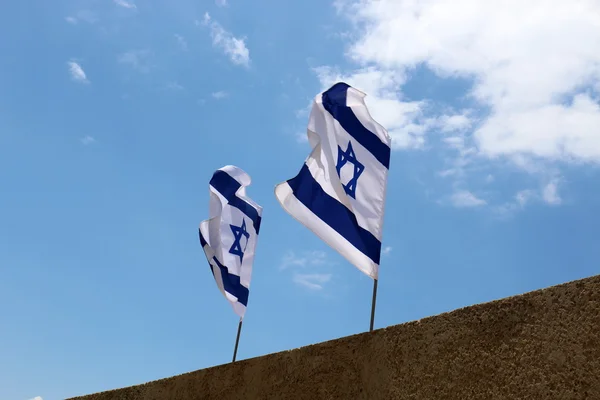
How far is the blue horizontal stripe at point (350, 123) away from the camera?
14.1 feet

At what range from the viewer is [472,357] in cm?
293

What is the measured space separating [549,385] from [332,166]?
214 centimetres

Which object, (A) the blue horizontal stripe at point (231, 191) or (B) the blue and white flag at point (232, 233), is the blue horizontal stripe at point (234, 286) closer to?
(B) the blue and white flag at point (232, 233)

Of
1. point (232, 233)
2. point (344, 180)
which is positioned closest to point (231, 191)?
point (232, 233)

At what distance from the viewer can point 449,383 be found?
9.75 ft

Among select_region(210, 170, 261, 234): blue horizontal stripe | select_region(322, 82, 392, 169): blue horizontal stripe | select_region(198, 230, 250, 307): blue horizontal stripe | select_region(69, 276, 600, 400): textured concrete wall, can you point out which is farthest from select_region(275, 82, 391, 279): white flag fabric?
select_region(210, 170, 261, 234): blue horizontal stripe

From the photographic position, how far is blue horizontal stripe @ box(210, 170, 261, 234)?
635cm

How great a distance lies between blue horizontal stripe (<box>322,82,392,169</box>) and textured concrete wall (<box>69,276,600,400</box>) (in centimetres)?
135

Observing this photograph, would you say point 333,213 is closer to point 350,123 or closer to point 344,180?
point 344,180

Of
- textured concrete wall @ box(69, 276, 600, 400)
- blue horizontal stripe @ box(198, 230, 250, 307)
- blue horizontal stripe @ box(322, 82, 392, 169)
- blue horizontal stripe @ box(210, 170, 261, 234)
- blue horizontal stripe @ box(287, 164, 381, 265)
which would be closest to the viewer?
textured concrete wall @ box(69, 276, 600, 400)

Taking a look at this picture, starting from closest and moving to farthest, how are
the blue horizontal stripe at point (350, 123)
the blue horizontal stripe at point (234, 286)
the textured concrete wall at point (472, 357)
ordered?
1. the textured concrete wall at point (472, 357)
2. the blue horizontal stripe at point (350, 123)
3. the blue horizontal stripe at point (234, 286)

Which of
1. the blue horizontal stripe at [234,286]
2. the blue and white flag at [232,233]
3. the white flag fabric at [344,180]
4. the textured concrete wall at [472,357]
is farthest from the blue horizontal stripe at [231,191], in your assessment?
the textured concrete wall at [472,357]

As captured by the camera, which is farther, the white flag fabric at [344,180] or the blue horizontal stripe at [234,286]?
the blue horizontal stripe at [234,286]

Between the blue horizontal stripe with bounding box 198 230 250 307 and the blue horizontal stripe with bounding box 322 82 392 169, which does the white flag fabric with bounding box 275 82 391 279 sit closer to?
the blue horizontal stripe with bounding box 322 82 392 169
